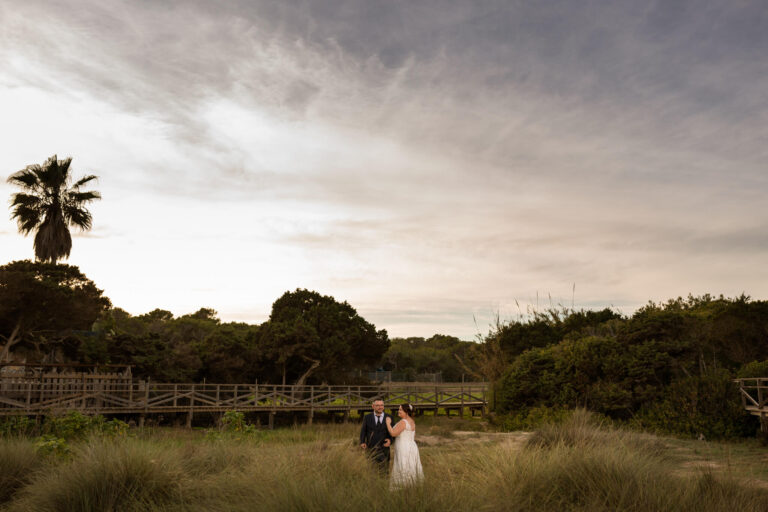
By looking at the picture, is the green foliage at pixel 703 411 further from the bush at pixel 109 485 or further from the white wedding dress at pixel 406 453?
the bush at pixel 109 485

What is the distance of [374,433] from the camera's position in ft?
31.2

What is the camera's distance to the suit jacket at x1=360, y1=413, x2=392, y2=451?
372 inches

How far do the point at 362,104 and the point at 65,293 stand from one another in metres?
18.0

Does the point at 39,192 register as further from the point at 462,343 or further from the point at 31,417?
the point at 462,343

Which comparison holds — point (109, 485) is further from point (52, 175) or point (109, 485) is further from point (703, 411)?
point (52, 175)

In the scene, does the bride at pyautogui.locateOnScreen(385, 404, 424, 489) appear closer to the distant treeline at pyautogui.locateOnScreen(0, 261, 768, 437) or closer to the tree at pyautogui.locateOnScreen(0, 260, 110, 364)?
the distant treeline at pyautogui.locateOnScreen(0, 261, 768, 437)

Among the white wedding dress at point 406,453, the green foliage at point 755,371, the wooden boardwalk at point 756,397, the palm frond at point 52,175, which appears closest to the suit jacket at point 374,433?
the white wedding dress at point 406,453

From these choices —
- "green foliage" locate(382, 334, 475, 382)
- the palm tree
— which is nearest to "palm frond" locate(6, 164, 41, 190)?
the palm tree

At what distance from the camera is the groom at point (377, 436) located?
30.6ft

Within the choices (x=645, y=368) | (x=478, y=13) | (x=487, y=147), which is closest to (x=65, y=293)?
(x=487, y=147)

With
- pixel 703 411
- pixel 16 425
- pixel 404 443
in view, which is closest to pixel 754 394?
pixel 703 411

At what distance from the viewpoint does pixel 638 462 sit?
8008 mm

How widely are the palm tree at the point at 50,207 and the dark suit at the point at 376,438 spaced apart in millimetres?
28136

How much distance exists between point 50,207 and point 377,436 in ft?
97.0
